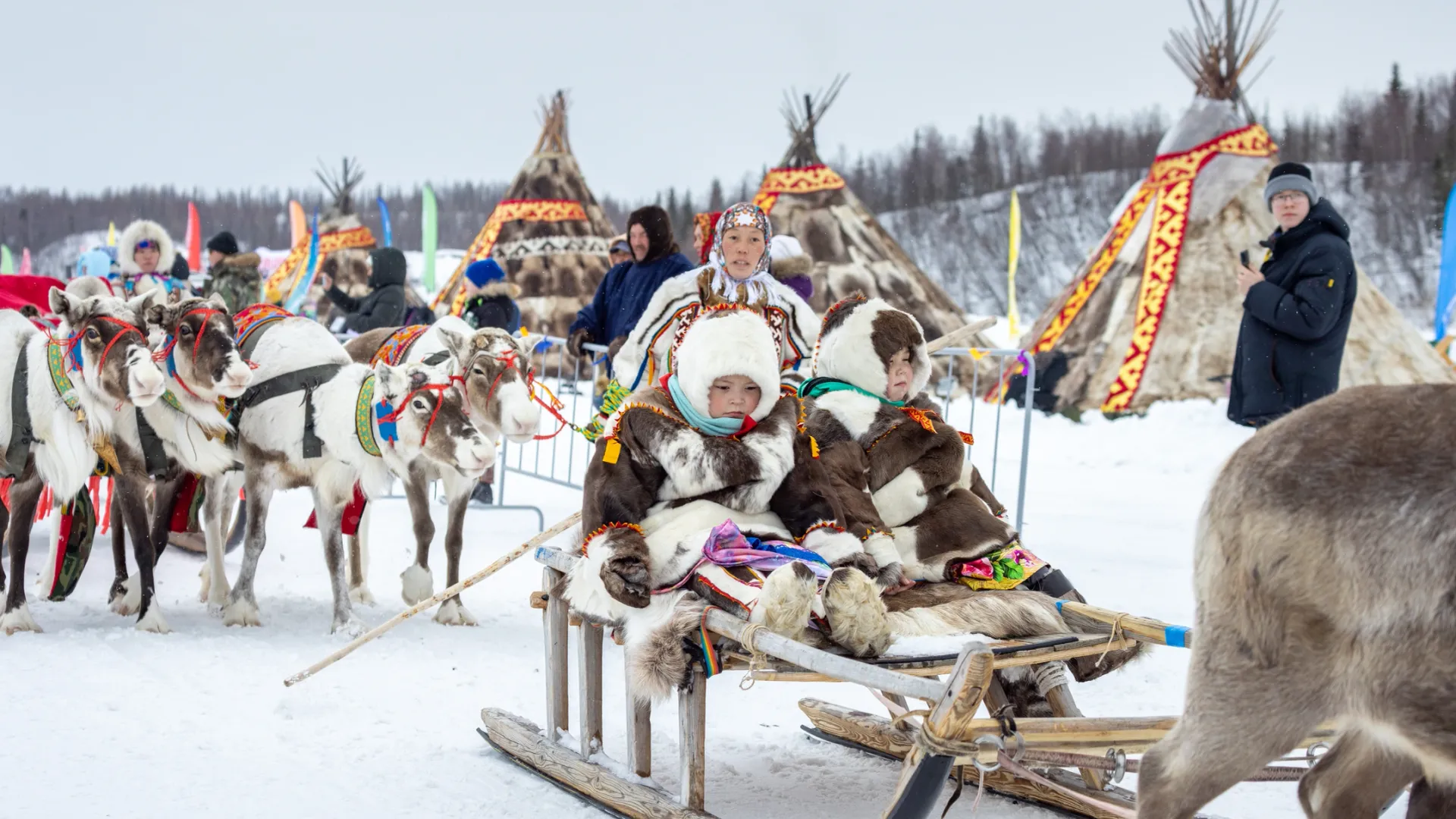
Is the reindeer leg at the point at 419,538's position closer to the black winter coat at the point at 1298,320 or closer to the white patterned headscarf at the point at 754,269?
the white patterned headscarf at the point at 754,269

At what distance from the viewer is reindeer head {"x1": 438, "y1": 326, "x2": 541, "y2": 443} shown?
16.6 ft

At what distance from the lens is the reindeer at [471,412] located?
5.07 m

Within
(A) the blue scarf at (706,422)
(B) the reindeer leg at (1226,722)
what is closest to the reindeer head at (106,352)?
(A) the blue scarf at (706,422)

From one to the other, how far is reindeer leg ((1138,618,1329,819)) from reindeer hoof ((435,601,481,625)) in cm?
387

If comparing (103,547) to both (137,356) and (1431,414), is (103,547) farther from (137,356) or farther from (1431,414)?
(1431,414)

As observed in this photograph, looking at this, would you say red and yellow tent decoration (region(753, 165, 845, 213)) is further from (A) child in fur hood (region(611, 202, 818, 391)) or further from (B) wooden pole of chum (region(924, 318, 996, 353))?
(B) wooden pole of chum (region(924, 318, 996, 353))

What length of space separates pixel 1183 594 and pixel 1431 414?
397 centimetres

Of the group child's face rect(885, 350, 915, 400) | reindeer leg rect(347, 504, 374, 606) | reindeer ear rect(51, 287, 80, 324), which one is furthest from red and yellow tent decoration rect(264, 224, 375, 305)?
child's face rect(885, 350, 915, 400)

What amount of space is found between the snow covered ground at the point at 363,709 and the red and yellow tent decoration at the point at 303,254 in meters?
9.09

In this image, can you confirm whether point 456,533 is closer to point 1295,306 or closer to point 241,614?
point 241,614

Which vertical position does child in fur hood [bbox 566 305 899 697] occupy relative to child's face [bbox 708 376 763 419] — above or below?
below

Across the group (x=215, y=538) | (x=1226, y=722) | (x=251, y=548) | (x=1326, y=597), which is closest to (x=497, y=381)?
(x=251, y=548)

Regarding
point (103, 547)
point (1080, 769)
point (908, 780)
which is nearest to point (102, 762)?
point (908, 780)

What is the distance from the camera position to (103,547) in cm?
697
